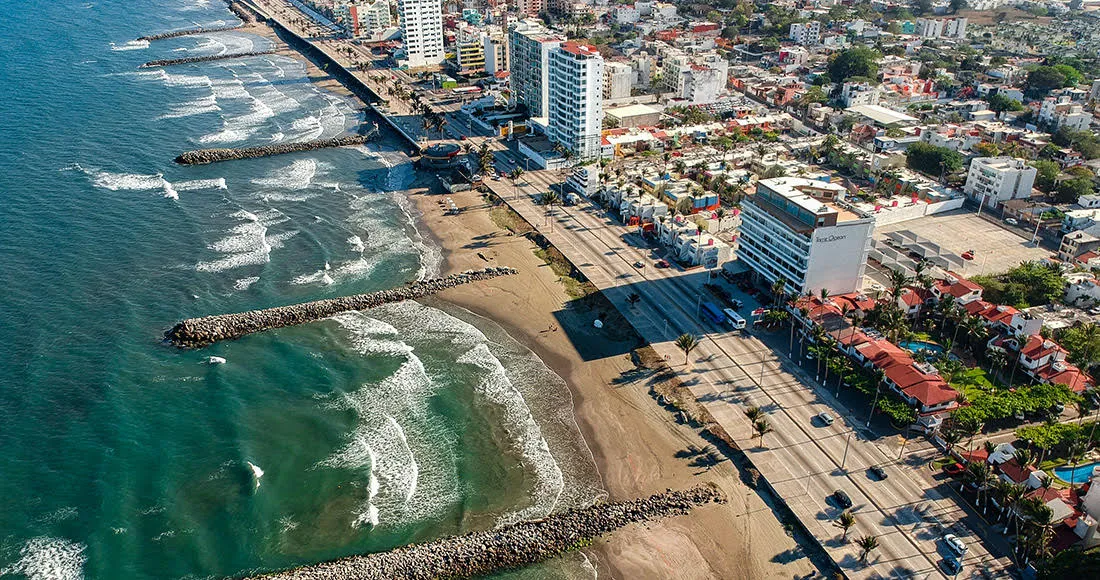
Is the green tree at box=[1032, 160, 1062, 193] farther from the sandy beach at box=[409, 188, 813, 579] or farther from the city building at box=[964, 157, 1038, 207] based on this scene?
the sandy beach at box=[409, 188, 813, 579]

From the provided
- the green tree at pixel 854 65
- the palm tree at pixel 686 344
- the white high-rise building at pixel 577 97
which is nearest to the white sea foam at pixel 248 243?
the white high-rise building at pixel 577 97

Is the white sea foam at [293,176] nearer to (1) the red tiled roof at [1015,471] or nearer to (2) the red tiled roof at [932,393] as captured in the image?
(2) the red tiled roof at [932,393]

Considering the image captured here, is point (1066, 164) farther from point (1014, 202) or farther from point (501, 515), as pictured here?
point (501, 515)

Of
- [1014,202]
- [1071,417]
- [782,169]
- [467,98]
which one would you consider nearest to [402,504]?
[1071,417]

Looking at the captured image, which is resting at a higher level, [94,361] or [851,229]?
[851,229]

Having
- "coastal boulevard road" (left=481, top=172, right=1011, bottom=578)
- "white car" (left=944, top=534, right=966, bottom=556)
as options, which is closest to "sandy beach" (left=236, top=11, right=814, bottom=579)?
"coastal boulevard road" (left=481, top=172, right=1011, bottom=578)

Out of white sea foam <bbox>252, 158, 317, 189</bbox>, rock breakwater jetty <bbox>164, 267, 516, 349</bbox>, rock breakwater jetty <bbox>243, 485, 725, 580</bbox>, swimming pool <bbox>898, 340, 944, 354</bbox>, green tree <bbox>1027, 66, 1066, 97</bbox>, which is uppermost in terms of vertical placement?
green tree <bbox>1027, 66, 1066, 97</bbox>
